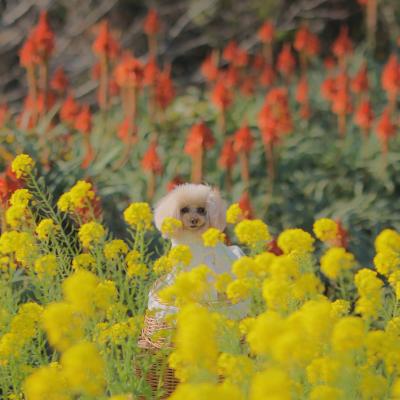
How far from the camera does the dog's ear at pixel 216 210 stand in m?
3.74

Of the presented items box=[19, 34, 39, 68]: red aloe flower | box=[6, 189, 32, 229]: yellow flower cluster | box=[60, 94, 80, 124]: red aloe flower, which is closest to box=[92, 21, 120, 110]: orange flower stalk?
box=[60, 94, 80, 124]: red aloe flower

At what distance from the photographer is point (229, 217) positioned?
3.63 m

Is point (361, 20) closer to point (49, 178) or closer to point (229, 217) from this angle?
point (49, 178)

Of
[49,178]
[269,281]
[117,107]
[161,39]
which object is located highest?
[161,39]

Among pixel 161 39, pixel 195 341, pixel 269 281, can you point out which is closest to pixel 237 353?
pixel 269 281

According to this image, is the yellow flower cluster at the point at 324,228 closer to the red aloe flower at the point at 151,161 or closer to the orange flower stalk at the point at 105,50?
the red aloe flower at the point at 151,161

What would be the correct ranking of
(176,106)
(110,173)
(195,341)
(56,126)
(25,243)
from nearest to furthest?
(195,341) < (25,243) < (110,173) < (56,126) < (176,106)

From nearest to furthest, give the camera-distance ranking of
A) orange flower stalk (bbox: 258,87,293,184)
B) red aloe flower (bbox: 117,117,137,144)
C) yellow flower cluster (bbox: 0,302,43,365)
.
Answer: yellow flower cluster (bbox: 0,302,43,365), orange flower stalk (bbox: 258,87,293,184), red aloe flower (bbox: 117,117,137,144)

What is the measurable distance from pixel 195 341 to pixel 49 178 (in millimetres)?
3327

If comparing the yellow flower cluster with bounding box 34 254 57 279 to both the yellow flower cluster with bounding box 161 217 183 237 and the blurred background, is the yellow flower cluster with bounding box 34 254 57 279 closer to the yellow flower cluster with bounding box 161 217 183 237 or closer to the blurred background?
the yellow flower cluster with bounding box 161 217 183 237

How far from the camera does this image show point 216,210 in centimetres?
374

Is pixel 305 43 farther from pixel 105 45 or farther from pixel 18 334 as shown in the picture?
pixel 18 334

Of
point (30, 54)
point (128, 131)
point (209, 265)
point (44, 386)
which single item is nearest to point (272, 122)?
point (128, 131)

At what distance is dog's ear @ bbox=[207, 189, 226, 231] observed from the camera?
374 cm
